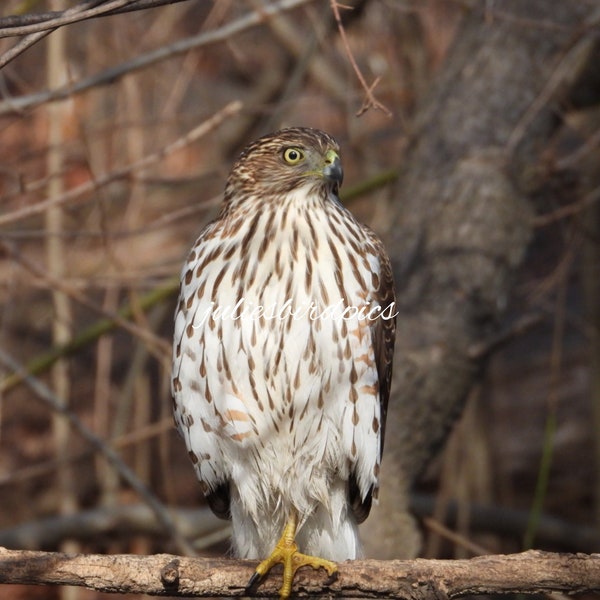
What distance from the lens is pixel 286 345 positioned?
136 inches

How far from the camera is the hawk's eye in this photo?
370cm

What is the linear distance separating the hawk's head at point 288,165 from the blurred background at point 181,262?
28cm

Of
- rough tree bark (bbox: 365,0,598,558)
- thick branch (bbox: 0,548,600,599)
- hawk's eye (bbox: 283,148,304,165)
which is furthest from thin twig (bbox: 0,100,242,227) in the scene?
thick branch (bbox: 0,548,600,599)

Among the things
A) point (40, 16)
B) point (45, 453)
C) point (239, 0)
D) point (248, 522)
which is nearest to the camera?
point (40, 16)

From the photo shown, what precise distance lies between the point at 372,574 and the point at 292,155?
58.9 inches

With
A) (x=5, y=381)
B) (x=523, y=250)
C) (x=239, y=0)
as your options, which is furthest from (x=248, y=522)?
(x=239, y=0)

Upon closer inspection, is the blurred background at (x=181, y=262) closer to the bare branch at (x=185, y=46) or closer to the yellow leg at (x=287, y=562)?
the bare branch at (x=185, y=46)

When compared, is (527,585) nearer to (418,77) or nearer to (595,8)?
(595,8)

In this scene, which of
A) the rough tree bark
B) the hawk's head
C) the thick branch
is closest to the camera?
the thick branch

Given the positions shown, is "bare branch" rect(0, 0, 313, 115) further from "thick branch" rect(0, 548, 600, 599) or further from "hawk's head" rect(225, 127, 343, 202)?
"thick branch" rect(0, 548, 600, 599)

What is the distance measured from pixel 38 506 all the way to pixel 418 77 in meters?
3.99

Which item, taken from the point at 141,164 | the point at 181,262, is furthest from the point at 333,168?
the point at 181,262

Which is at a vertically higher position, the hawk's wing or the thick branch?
the hawk's wing

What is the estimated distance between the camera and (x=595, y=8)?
5.43 meters
